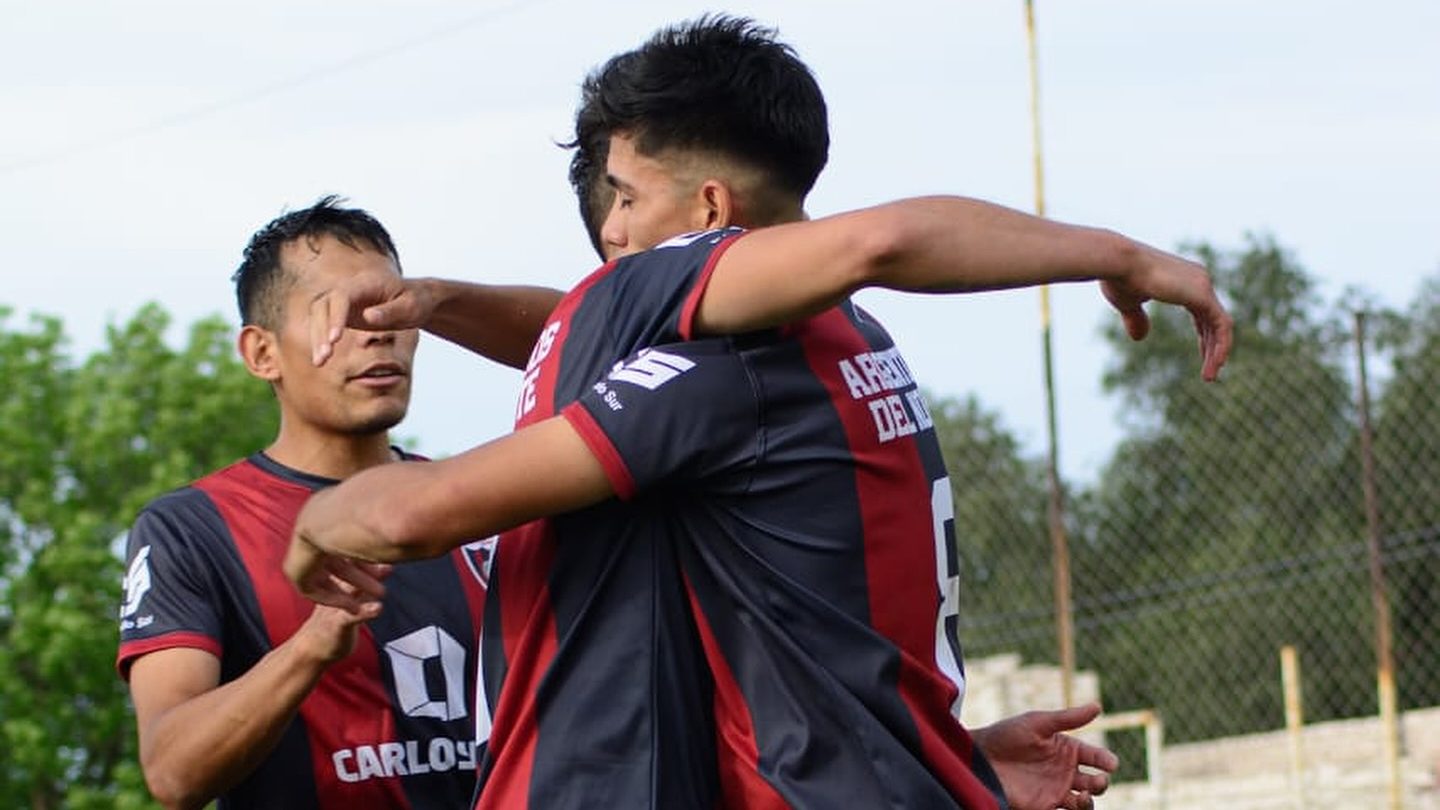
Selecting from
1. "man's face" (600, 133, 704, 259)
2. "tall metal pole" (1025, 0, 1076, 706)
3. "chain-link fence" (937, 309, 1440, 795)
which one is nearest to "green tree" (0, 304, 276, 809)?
"chain-link fence" (937, 309, 1440, 795)

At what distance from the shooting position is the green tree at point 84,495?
2998 centimetres

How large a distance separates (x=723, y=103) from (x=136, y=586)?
177 centimetres

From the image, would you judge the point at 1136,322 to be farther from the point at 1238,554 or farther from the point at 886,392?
the point at 1238,554

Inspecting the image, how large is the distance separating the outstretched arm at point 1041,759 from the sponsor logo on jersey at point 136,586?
5.64ft

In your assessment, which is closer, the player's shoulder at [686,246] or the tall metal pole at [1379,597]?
the player's shoulder at [686,246]

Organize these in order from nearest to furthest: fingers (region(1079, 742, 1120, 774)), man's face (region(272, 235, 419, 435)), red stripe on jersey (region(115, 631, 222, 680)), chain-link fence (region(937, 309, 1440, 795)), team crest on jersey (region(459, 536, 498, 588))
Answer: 1. fingers (region(1079, 742, 1120, 774))
2. red stripe on jersey (region(115, 631, 222, 680))
3. man's face (region(272, 235, 419, 435))
4. team crest on jersey (region(459, 536, 498, 588))
5. chain-link fence (region(937, 309, 1440, 795))

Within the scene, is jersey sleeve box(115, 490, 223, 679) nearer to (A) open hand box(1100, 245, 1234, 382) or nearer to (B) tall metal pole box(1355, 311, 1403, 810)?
(A) open hand box(1100, 245, 1234, 382)

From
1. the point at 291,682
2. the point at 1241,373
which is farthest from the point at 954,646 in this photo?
the point at 1241,373

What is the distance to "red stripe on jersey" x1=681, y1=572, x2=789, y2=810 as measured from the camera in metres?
3.19

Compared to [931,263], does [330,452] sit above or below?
below

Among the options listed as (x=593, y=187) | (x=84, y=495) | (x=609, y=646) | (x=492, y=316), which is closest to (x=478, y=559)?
(x=492, y=316)

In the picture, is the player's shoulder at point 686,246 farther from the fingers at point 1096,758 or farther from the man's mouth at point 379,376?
the man's mouth at point 379,376

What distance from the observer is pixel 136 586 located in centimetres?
443

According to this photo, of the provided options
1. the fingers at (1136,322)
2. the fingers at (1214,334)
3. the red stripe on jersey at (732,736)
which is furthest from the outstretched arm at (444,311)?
the fingers at (1214,334)
